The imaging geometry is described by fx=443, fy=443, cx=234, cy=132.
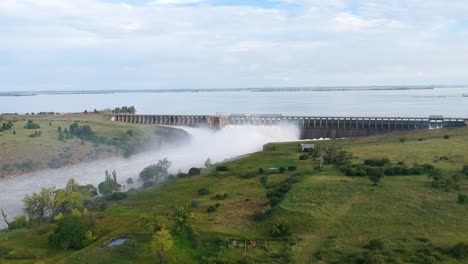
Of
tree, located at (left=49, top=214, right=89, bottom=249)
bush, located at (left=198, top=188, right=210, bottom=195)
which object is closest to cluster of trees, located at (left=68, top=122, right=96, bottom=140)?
bush, located at (left=198, top=188, right=210, bottom=195)

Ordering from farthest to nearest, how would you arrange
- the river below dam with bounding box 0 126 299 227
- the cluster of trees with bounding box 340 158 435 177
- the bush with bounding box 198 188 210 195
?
the river below dam with bounding box 0 126 299 227
the bush with bounding box 198 188 210 195
the cluster of trees with bounding box 340 158 435 177

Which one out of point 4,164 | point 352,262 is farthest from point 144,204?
point 4,164

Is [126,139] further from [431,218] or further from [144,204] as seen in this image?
[431,218]

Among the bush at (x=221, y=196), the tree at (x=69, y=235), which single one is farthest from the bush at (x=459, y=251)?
the tree at (x=69, y=235)

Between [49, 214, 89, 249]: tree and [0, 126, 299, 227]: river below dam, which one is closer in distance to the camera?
[49, 214, 89, 249]: tree

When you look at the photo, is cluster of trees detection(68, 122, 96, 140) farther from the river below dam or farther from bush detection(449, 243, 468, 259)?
bush detection(449, 243, 468, 259)

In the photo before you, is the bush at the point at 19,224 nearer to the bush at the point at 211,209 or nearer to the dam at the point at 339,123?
the bush at the point at 211,209

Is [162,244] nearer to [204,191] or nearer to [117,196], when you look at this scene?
[204,191]
